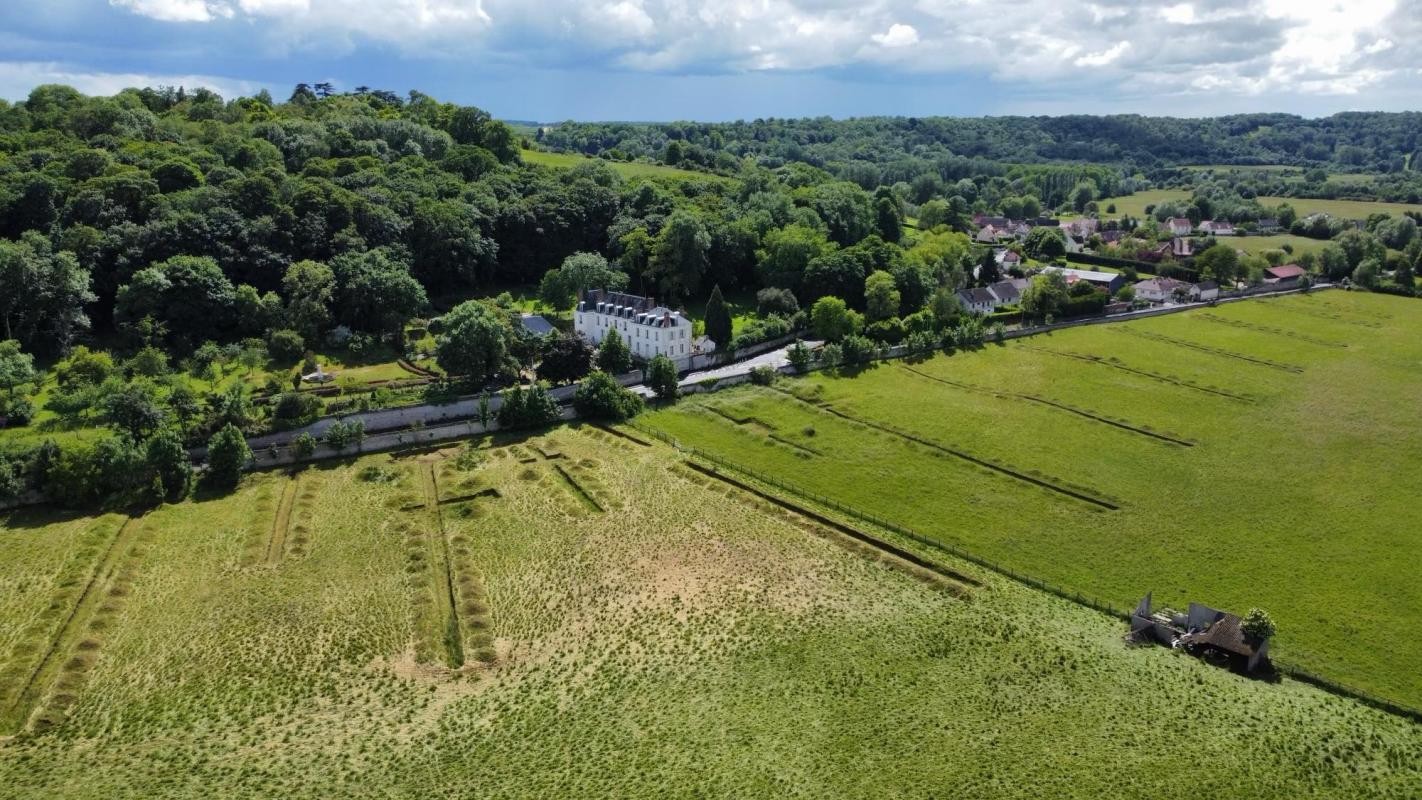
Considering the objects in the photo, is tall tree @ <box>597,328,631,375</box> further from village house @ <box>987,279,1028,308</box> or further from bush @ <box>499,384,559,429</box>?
village house @ <box>987,279,1028,308</box>

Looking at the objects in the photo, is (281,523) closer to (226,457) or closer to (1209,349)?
(226,457)

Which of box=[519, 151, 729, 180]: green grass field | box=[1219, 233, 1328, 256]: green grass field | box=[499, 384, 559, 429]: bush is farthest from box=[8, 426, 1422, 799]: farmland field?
box=[1219, 233, 1328, 256]: green grass field

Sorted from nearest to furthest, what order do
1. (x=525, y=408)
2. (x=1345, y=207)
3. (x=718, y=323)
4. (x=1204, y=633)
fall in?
(x=1204, y=633), (x=525, y=408), (x=718, y=323), (x=1345, y=207)

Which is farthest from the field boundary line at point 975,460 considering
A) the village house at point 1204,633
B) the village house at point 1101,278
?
the village house at point 1101,278

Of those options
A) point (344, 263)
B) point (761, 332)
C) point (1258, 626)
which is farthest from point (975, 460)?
point (344, 263)

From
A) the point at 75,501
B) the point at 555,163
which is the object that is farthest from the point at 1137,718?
the point at 555,163

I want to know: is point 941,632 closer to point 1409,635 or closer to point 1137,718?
point 1137,718
